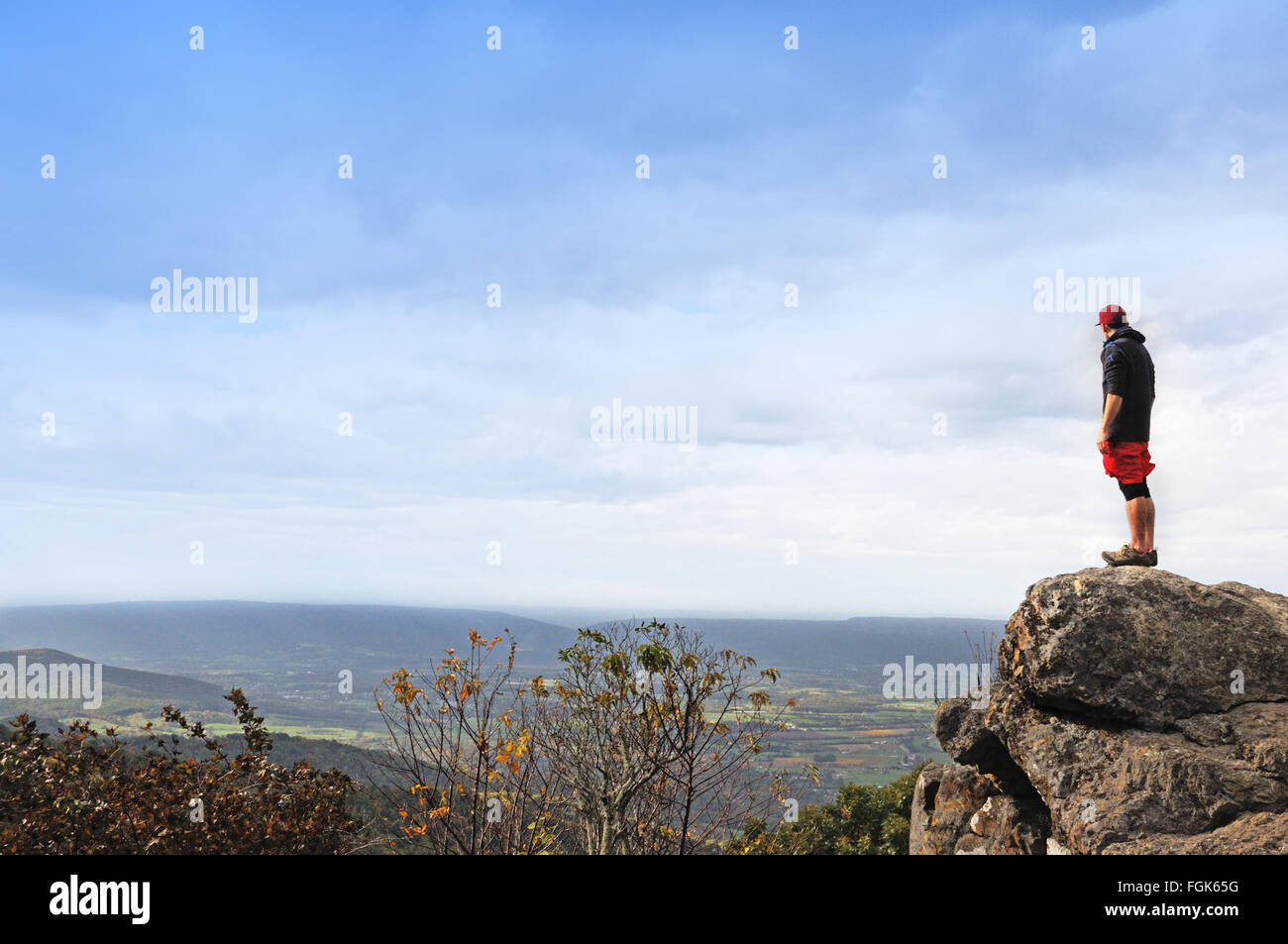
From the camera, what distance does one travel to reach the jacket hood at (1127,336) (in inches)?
329

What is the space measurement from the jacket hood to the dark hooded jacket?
A: 0.03 m

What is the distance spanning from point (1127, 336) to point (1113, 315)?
276 mm

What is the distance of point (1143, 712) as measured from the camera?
7.00 meters

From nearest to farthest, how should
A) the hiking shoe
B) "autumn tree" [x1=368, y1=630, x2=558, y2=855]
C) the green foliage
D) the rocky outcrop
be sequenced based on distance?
the rocky outcrop, "autumn tree" [x1=368, y1=630, x2=558, y2=855], the hiking shoe, the green foliage

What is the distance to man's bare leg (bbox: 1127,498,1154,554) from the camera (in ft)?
26.6

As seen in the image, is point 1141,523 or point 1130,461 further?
point 1130,461

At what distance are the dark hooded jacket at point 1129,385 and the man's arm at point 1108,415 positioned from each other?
0.11ft

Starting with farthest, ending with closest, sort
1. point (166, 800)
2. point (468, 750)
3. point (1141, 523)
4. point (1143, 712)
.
Result: point (1141, 523), point (468, 750), point (166, 800), point (1143, 712)

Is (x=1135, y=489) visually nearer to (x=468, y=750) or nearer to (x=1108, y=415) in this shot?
(x=1108, y=415)

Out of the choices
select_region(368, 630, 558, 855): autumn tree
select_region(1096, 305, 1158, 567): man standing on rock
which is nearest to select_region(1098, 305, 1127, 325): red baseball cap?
select_region(1096, 305, 1158, 567): man standing on rock

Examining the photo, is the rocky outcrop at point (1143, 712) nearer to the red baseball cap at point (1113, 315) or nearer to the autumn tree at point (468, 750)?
Result: the red baseball cap at point (1113, 315)

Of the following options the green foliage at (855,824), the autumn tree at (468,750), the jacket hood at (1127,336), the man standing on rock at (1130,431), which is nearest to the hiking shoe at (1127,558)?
the man standing on rock at (1130,431)

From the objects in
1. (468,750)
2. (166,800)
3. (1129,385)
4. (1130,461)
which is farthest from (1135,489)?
(166,800)

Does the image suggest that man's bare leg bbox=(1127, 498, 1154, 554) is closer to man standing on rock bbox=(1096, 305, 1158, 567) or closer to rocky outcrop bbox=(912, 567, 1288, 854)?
man standing on rock bbox=(1096, 305, 1158, 567)
